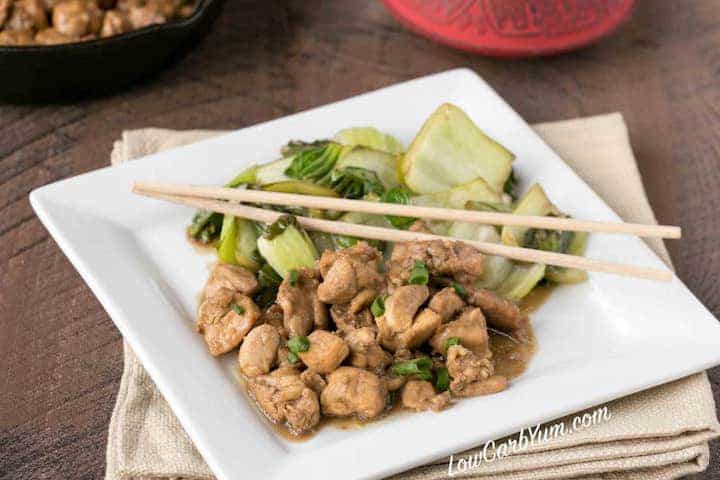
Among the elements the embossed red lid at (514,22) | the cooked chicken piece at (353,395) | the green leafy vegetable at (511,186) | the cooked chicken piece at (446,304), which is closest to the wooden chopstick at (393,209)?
the cooked chicken piece at (446,304)

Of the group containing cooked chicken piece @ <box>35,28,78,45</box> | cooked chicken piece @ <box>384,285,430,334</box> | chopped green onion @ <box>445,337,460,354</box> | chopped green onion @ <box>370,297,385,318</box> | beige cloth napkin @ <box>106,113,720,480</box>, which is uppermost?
cooked chicken piece @ <box>35,28,78,45</box>

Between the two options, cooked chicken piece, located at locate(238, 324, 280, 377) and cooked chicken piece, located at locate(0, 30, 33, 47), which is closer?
cooked chicken piece, located at locate(238, 324, 280, 377)

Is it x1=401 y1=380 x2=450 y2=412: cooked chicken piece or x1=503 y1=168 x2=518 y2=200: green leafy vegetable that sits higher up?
x1=503 y1=168 x2=518 y2=200: green leafy vegetable

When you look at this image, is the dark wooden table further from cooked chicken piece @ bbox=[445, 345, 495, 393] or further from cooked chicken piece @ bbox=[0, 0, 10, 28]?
cooked chicken piece @ bbox=[445, 345, 495, 393]

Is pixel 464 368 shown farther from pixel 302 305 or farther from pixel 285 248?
pixel 285 248

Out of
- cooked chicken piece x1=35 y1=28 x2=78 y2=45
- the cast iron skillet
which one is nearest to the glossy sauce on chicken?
the cast iron skillet

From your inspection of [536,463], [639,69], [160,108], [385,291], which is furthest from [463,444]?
[639,69]

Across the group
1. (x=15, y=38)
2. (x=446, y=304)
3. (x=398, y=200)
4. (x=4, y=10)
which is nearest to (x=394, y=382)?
(x=446, y=304)
